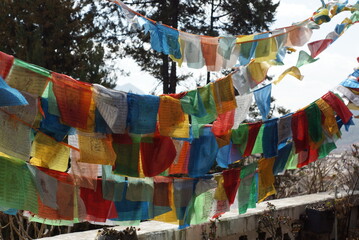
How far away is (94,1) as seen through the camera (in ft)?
45.4

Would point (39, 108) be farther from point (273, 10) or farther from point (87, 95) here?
point (273, 10)

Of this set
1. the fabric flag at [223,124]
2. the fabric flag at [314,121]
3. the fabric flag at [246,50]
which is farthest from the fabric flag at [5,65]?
the fabric flag at [314,121]

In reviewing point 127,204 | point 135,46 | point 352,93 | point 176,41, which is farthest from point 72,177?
point 135,46

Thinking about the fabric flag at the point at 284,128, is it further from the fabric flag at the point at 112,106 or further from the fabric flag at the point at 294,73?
the fabric flag at the point at 112,106

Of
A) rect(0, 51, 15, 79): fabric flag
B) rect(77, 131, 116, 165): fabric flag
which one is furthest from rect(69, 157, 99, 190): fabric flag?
rect(0, 51, 15, 79): fabric flag

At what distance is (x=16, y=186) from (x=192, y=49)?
1.71 metres

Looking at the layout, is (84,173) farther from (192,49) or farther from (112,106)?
(192,49)

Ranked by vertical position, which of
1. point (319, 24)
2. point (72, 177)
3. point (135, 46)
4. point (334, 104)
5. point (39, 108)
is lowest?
point (72, 177)

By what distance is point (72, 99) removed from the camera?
2973 millimetres

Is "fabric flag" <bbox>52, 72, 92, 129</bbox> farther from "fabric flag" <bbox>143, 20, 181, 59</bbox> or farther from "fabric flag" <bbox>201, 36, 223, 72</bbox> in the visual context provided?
"fabric flag" <bbox>201, 36, 223, 72</bbox>

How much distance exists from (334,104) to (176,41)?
1627mm

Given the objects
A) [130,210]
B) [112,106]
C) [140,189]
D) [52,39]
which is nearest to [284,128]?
[140,189]

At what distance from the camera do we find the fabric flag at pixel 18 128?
2719 millimetres

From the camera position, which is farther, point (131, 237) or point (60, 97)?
point (131, 237)
